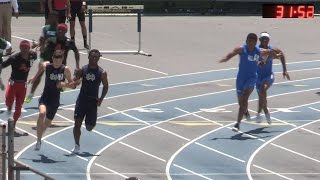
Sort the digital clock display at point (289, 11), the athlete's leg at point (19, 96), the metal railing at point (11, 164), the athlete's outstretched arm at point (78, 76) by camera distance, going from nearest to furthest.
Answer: the metal railing at point (11, 164) → the athlete's outstretched arm at point (78, 76) → the athlete's leg at point (19, 96) → the digital clock display at point (289, 11)

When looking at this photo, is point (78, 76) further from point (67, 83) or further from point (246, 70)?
point (246, 70)

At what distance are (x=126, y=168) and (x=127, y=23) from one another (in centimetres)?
2195

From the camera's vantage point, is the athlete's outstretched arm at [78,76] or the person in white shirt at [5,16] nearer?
the athlete's outstretched arm at [78,76]

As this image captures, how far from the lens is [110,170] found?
1658 cm

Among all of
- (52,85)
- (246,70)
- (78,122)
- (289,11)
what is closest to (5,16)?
(289,11)

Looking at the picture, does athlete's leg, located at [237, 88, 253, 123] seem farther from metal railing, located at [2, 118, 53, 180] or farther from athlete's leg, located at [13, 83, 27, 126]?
metal railing, located at [2, 118, 53, 180]

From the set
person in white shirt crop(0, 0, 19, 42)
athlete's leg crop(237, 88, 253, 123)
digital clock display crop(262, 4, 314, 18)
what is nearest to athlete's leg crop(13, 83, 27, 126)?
athlete's leg crop(237, 88, 253, 123)

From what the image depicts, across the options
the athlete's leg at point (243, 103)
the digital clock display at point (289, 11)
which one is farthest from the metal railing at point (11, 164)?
the digital clock display at point (289, 11)

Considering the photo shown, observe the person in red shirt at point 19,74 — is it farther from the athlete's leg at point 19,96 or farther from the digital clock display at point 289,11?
the digital clock display at point 289,11

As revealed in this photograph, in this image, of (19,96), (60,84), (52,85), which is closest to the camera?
(60,84)

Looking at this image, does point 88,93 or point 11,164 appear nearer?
point 11,164

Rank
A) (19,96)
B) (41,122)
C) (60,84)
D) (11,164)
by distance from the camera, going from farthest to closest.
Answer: (19,96)
(60,84)
(41,122)
(11,164)

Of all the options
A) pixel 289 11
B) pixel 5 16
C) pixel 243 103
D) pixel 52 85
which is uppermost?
pixel 289 11

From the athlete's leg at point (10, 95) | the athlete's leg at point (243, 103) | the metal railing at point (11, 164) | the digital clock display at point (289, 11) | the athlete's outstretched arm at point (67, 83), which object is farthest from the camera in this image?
the digital clock display at point (289, 11)
